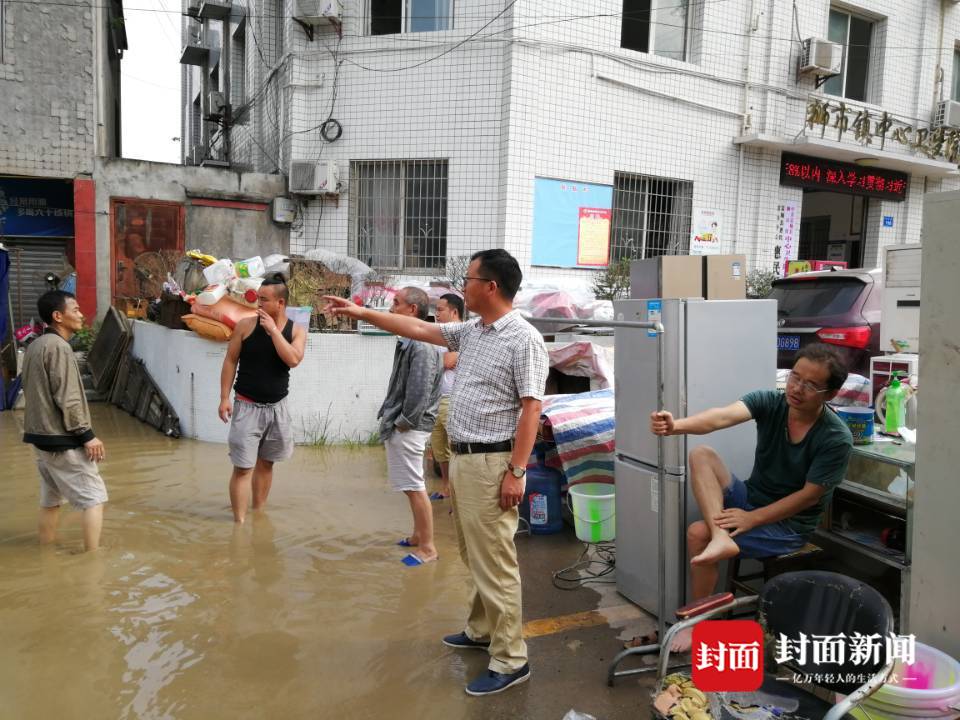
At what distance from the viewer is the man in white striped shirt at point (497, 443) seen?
126 inches

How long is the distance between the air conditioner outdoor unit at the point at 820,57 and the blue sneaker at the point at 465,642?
11958 millimetres

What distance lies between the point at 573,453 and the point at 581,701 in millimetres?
2136

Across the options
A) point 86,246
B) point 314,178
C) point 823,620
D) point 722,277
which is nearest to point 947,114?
point 314,178

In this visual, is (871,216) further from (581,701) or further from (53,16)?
(53,16)

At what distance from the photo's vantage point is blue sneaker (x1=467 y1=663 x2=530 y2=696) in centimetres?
320

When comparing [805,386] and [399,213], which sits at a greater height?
[399,213]

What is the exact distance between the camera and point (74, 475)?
15.2ft

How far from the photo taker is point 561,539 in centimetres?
527

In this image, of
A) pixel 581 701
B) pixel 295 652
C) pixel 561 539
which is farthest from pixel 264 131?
pixel 581 701

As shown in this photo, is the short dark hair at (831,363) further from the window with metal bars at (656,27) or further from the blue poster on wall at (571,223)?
the window with metal bars at (656,27)

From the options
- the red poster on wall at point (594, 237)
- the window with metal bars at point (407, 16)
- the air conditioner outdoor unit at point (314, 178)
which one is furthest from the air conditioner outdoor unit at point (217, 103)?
the red poster on wall at point (594, 237)

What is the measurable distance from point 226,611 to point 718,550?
2633 mm

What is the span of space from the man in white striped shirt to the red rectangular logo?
93 centimetres

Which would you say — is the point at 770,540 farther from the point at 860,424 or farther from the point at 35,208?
the point at 35,208
